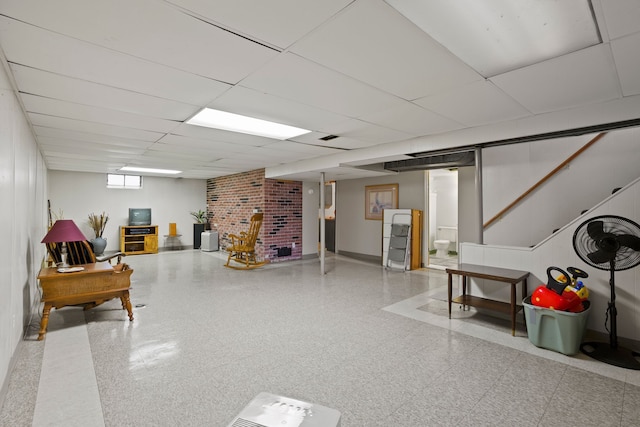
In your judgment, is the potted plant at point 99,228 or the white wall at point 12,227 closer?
the white wall at point 12,227

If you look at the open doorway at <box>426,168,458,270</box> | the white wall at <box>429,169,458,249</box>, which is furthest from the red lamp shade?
the white wall at <box>429,169,458,249</box>

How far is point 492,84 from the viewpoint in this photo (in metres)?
2.45

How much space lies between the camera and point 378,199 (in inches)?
311

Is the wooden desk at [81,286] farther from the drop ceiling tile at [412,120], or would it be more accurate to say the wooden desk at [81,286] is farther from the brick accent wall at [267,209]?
the brick accent wall at [267,209]

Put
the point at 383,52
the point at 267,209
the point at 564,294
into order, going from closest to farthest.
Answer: the point at 383,52 → the point at 564,294 → the point at 267,209

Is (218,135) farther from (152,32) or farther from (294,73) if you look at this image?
(152,32)

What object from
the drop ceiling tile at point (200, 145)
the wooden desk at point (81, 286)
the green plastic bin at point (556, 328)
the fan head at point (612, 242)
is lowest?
the green plastic bin at point (556, 328)

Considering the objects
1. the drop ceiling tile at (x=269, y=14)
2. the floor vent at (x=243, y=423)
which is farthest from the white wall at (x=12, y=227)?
the floor vent at (x=243, y=423)

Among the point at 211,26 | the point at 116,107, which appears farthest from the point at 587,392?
the point at 116,107

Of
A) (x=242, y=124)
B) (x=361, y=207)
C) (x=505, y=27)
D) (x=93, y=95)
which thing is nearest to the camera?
(x=505, y=27)

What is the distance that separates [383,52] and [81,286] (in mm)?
3803

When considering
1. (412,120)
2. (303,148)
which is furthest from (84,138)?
(412,120)

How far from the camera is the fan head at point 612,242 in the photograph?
2738mm

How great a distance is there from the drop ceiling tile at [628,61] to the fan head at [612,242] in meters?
1.11
